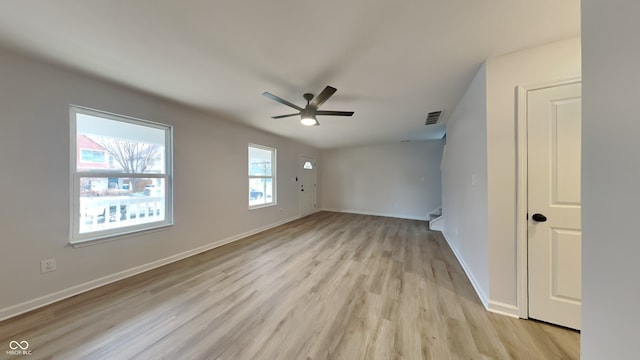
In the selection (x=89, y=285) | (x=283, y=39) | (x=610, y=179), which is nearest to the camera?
(x=610, y=179)

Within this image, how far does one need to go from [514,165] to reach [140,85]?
4032 millimetres

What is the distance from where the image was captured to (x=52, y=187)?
2.08 m

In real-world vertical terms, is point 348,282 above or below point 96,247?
below

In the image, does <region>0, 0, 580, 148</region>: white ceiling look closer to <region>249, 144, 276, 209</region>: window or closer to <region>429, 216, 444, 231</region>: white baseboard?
<region>249, 144, 276, 209</region>: window

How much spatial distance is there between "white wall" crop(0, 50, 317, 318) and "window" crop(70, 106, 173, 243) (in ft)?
0.33

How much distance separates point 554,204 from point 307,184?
18.6ft

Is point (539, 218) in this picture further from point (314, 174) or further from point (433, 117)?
point (314, 174)

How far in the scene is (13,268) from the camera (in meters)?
1.87

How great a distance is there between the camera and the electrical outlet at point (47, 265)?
2016 millimetres

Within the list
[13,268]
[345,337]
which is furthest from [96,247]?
[345,337]

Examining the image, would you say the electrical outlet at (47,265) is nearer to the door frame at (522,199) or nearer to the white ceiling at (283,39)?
the white ceiling at (283,39)

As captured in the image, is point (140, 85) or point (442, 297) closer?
point (442, 297)

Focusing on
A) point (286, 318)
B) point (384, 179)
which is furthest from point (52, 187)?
point (384, 179)

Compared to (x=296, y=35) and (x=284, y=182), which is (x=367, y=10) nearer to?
(x=296, y=35)
